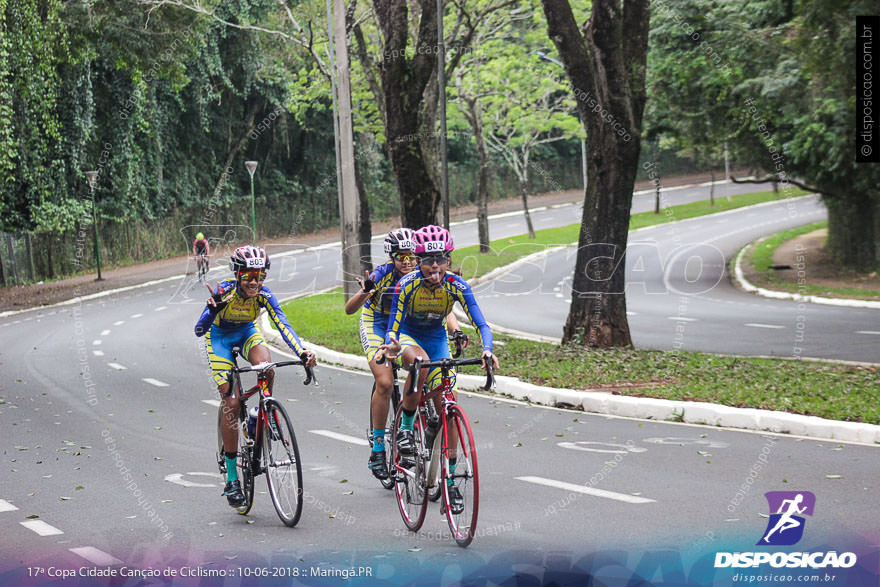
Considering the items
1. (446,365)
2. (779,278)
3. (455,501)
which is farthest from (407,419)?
(779,278)

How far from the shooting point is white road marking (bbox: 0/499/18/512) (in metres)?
8.40

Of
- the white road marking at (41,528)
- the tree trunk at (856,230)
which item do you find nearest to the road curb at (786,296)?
the tree trunk at (856,230)

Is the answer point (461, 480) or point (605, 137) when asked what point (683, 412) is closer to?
point (461, 480)

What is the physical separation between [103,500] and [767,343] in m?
13.0

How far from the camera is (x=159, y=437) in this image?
11531mm

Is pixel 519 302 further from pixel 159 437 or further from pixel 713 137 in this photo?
pixel 159 437

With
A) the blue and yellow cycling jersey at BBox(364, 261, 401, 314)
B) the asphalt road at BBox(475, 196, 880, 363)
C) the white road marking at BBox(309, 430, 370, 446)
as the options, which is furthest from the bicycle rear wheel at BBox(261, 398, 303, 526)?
the asphalt road at BBox(475, 196, 880, 363)

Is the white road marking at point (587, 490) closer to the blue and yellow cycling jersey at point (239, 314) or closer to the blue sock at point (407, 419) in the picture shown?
the blue sock at point (407, 419)

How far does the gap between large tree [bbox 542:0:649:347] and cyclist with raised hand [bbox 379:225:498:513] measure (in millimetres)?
8843

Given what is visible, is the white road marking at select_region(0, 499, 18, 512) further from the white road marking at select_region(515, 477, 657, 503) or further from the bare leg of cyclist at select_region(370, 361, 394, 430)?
the white road marking at select_region(515, 477, 657, 503)

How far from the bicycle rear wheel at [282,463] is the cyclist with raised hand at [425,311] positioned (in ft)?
2.48

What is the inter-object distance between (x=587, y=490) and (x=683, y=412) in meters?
3.52

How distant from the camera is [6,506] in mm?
8531

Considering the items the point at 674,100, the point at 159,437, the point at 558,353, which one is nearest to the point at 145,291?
the point at 674,100
